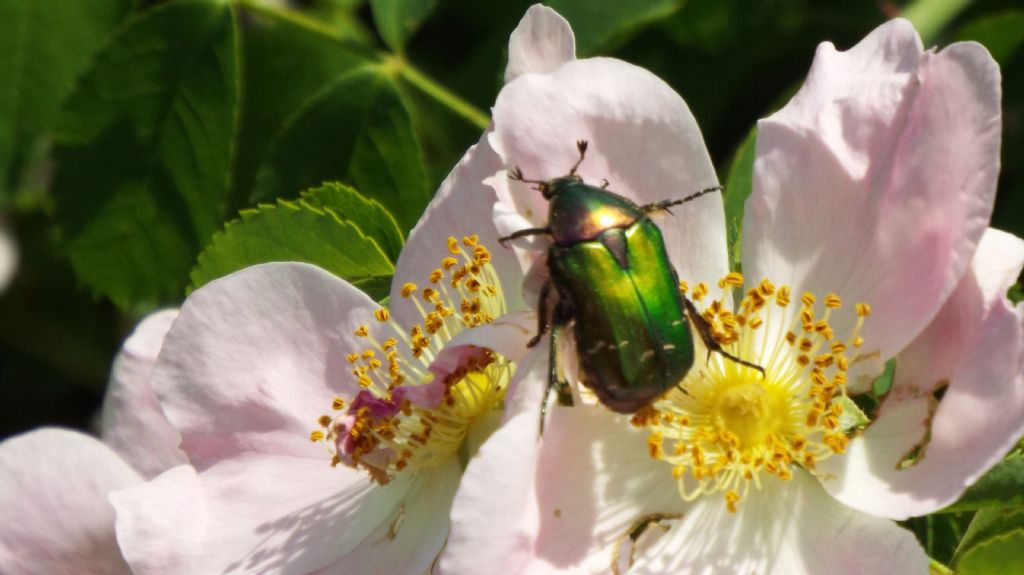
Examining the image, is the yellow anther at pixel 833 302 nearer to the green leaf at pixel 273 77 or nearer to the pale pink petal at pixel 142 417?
the pale pink petal at pixel 142 417

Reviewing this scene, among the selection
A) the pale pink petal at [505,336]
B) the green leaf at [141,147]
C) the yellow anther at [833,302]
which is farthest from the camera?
the green leaf at [141,147]

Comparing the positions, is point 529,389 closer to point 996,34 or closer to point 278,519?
point 278,519

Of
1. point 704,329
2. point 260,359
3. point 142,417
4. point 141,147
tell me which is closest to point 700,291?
point 704,329

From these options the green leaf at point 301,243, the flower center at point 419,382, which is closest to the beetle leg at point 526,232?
the flower center at point 419,382

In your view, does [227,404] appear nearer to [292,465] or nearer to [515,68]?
[292,465]

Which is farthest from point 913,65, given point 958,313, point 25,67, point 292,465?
point 25,67

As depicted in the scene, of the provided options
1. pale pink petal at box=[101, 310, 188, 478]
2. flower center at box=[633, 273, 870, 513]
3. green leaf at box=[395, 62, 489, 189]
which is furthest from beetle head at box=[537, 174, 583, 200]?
green leaf at box=[395, 62, 489, 189]

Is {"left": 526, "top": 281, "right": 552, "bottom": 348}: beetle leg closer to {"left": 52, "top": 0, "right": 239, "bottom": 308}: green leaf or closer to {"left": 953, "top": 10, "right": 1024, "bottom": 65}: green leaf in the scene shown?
{"left": 52, "top": 0, "right": 239, "bottom": 308}: green leaf
